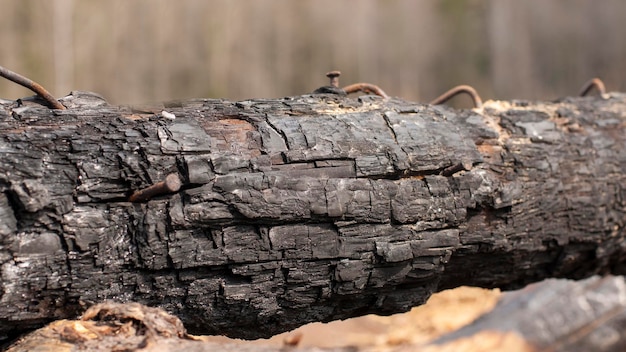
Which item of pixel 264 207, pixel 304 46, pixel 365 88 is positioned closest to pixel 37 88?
pixel 264 207

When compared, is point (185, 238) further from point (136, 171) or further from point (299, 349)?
point (299, 349)

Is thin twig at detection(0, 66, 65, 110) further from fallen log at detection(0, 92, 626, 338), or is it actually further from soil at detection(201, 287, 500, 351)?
soil at detection(201, 287, 500, 351)

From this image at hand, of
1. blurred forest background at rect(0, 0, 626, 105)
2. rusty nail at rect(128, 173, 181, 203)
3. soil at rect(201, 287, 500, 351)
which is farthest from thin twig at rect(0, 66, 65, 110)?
soil at rect(201, 287, 500, 351)

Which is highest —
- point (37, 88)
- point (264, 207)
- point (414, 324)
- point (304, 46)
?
point (304, 46)

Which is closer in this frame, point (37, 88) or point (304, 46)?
point (37, 88)

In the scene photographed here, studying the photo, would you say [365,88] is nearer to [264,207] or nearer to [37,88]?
[264,207]

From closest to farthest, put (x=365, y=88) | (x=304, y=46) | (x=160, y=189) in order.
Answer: (x=160, y=189) < (x=365, y=88) < (x=304, y=46)

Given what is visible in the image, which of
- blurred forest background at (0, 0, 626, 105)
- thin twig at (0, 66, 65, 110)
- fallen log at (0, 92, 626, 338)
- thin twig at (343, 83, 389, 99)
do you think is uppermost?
blurred forest background at (0, 0, 626, 105)
